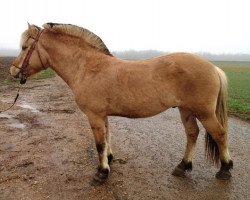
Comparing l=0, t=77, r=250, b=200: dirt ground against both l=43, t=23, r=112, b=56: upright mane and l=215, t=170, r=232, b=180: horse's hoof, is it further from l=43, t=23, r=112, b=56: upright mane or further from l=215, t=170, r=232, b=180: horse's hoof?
l=43, t=23, r=112, b=56: upright mane

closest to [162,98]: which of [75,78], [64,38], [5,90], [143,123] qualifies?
[75,78]

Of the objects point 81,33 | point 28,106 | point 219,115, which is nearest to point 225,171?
point 219,115

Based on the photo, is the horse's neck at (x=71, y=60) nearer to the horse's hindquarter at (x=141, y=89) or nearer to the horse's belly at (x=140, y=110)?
the horse's hindquarter at (x=141, y=89)

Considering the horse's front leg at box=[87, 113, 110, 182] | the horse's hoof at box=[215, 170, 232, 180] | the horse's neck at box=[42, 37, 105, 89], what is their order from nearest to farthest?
the horse's front leg at box=[87, 113, 110, 182] < the horse's neck at box=[42, 37, 105, 89] < the horse's hoof at box=[215, 170, 232, 180]

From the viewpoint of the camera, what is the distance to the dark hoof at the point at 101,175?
492 cm

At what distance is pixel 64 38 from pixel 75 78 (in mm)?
723

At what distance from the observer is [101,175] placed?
4957 millimetres

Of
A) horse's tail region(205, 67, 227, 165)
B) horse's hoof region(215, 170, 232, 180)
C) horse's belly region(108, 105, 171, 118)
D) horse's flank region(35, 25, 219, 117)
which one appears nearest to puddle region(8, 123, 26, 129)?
horse's flank region(35, 25, 219, 117)

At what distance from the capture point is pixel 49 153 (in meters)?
6.14

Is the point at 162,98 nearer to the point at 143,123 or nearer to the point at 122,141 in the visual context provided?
the point at 122,141

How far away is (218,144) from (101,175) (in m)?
1.99

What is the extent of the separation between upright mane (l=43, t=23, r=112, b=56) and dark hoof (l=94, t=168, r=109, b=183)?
1.98 m

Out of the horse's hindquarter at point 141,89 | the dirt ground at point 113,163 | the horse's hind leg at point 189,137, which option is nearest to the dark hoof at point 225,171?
the dirt ground at point 113,163

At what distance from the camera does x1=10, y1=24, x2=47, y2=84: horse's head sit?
5.11 m
